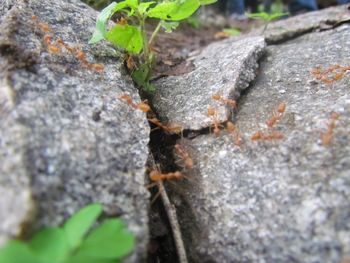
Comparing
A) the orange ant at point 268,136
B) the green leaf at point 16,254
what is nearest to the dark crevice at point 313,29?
the orange ant at point 268,136

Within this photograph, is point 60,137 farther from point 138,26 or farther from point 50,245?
point 138,26

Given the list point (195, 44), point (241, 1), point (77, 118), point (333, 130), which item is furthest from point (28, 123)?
point (241, 1)

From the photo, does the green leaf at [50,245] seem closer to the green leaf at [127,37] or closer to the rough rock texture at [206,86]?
the rough rock texture at [206,86]

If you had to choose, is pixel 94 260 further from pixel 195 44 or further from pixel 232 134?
pixel 195 44

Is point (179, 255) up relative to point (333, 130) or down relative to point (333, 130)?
down

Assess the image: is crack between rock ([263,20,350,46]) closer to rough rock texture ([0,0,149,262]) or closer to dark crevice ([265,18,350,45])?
dark crevice ([265,18,350,45])

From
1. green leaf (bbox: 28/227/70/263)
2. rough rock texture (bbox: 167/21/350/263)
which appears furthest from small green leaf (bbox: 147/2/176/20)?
green leaf (bbox: 28/227/70/263)

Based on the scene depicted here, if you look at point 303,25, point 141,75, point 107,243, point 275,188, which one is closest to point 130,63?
point 141,75
